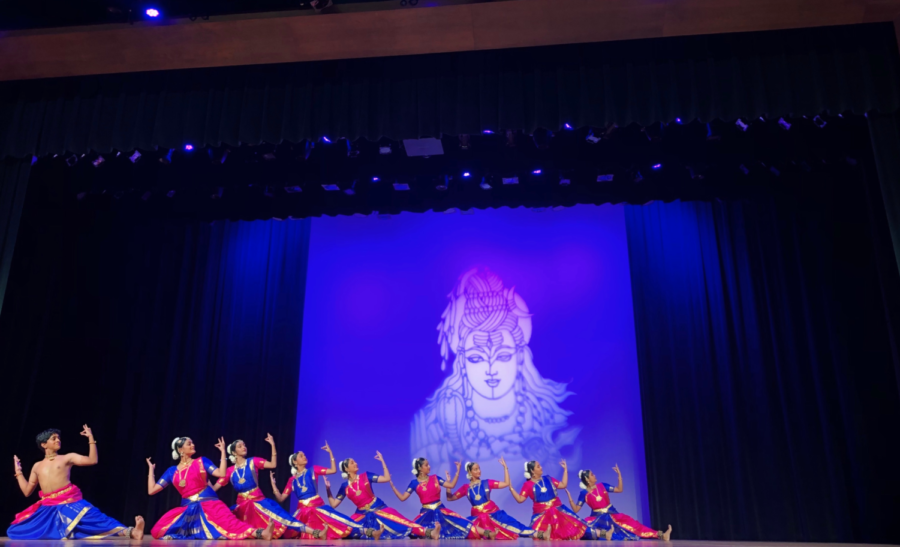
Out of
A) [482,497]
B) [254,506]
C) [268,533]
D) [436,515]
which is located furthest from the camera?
[482,497]

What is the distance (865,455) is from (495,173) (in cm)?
383

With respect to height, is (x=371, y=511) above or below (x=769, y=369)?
below

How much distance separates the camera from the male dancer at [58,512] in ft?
15.7

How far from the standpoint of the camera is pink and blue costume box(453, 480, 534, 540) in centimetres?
573

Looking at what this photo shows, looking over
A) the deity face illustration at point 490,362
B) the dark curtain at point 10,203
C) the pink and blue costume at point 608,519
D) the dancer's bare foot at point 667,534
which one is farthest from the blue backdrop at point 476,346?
the dark curtain at point 10,203

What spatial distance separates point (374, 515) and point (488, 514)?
3.10ft

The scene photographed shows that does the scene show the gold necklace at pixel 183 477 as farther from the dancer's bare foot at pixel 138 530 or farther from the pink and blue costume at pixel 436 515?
the pink and blue costume at pixel 436 515

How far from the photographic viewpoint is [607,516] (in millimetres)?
5777

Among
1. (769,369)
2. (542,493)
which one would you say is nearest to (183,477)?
(542,493)

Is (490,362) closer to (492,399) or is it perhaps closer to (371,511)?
(492,399)

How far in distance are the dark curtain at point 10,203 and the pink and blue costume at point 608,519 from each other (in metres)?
4.73

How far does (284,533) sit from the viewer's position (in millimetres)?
5172

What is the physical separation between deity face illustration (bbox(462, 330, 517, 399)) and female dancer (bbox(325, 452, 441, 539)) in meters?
1.39

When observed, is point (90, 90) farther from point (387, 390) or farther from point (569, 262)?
point (569, 262)
